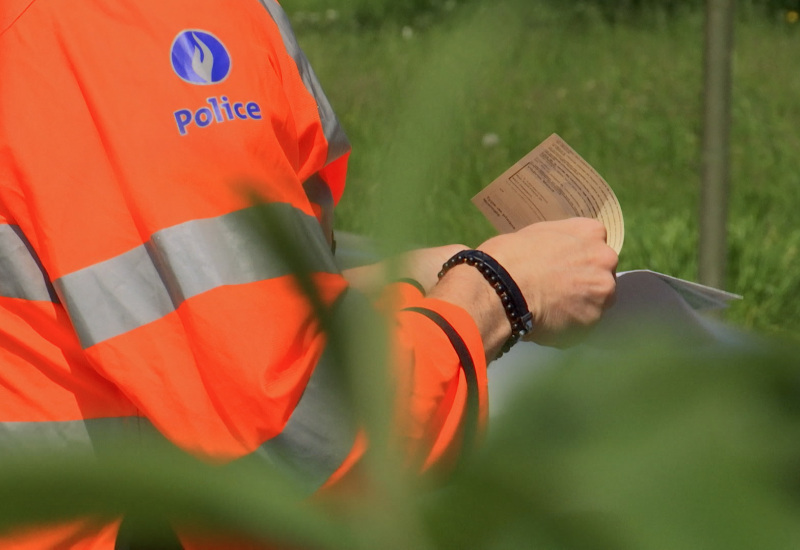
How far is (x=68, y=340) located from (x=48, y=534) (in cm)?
85

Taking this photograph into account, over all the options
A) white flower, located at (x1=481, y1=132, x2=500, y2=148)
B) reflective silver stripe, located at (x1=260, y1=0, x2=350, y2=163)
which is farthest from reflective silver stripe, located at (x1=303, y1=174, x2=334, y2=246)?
white flower, located at (x1=481, y1=132, x2=500, y2=148)

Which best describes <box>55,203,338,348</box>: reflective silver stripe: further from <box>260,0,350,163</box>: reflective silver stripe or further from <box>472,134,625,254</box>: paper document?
<box>472,134,625,254</box>: paper document

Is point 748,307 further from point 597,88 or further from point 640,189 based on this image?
point 597,88

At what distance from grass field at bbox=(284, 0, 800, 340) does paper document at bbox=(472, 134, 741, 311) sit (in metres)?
0.06

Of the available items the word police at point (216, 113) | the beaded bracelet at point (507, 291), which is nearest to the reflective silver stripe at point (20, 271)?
the word police at point (216, 113)

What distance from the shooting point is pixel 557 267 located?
1.15 meters

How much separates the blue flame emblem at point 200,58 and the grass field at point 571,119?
8.2 inches

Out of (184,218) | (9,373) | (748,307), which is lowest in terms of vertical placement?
(748,307)

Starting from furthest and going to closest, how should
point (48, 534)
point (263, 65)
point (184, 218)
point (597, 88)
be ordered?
1. point (597, 88)
2. point (263, 65)
3. point (184, 218)
4. point (48, 534)

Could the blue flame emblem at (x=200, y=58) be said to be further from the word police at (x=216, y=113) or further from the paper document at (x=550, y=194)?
the paper document at (x=550, y=194)

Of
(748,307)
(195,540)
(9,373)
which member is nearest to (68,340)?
(9,373)

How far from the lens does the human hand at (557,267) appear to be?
3.64ft

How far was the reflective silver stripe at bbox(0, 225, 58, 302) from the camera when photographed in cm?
95

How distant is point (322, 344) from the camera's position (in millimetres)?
231
